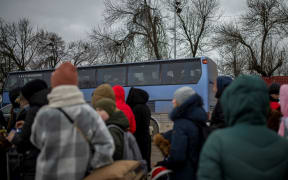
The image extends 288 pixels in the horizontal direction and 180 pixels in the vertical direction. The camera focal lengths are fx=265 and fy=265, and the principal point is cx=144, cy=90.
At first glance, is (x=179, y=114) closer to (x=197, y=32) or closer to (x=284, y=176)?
(x=284, y=176)

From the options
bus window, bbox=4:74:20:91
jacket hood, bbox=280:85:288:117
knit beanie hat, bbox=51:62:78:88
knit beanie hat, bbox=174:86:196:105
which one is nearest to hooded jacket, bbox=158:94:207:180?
knit beanie hat, bbox=174:86:196:105

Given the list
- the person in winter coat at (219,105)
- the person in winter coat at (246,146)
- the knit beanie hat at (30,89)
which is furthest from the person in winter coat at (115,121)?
the person in winter coat at (246,146)

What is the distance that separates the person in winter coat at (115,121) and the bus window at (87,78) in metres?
10.0

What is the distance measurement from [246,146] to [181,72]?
9.82m

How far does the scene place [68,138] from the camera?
221 cm

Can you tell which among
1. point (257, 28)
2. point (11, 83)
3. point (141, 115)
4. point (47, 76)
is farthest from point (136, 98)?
point (257, 28)

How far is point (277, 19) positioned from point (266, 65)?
27.4 feet

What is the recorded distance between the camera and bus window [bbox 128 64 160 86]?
11.7m

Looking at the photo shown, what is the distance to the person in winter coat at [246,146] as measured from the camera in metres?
1.62

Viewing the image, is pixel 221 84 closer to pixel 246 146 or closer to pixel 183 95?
pixel 183 95

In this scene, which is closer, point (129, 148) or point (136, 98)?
A: point (129, 148)

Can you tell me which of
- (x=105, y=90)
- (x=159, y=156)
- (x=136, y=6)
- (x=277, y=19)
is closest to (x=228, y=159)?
(x=105, y=90)

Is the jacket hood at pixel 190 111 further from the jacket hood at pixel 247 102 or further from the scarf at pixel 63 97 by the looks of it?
the scarf at pixel 63 97

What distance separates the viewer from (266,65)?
30953 mm
